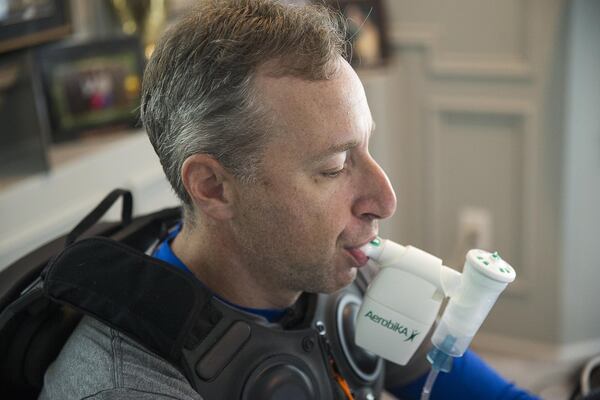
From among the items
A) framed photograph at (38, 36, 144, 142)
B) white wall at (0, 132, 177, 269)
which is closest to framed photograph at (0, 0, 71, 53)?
framed photograph at (38, 36, 144, 142)

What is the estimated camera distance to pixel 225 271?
129 centimetres

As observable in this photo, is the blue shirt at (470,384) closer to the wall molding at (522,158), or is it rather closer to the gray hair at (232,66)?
the gray hair at (232,66)

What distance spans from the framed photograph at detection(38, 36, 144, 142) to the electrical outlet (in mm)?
1155

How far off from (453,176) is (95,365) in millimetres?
1953

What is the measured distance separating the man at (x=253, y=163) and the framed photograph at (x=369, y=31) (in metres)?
1.67

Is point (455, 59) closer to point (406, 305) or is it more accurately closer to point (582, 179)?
point (582, 179)

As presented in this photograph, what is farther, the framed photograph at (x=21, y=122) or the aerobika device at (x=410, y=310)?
the framed photograph at (x=21, y=122)

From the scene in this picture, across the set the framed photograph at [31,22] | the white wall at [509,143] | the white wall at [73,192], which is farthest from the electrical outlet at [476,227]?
the framed photograph at [31,22]

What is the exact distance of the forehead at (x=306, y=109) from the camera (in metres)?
1.16

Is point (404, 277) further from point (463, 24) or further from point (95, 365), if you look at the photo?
point (463, 24)

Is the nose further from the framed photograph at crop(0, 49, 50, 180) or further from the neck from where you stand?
the framed photograph at crop(0, 49, 50, 180)

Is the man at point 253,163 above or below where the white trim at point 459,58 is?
above

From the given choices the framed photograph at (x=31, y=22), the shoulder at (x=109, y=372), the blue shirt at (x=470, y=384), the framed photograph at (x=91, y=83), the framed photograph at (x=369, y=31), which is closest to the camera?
the shoulder at (x=109, y=372)

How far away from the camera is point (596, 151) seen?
2674 mm
